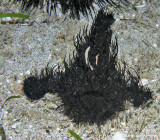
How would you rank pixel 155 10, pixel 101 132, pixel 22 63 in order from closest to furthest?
pixel 101 132 → pixel 22 63 → pixel 155 10

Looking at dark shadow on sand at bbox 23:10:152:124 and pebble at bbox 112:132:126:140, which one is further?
dark shadow on sand at bbox 23:10:152:124

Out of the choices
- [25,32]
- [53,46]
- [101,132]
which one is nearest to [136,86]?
[101,132]

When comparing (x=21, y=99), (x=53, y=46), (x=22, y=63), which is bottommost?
(x=21, y=99)

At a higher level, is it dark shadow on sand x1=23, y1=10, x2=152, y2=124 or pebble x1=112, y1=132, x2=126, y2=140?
dark shadow on sand x1=23, y1=10, x2=152, y2=124

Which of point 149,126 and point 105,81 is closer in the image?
point 149,126

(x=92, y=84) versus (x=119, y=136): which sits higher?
(x=92, y=84)

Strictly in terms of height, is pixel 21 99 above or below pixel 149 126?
above

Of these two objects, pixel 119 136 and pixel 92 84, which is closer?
pixel 119 136

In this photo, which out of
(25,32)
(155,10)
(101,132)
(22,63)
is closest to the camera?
(101,132)

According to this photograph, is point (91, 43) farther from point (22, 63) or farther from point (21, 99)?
point (21, 99)

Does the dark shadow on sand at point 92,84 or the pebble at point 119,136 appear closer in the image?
the pebble at point 119,136

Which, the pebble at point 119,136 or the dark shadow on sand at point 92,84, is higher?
the dark shadow on sand at point 92,84
